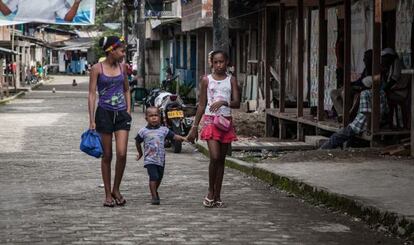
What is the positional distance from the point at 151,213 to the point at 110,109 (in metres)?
1.27

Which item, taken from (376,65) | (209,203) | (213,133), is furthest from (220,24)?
(209,203)

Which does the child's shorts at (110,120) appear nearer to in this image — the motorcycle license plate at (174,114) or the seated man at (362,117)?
the seated man at (362,117)

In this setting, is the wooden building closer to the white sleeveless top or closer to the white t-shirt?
the white sleeveless top

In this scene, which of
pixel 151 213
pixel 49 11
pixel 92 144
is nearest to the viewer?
pixel 151 213

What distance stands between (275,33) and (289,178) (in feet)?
50.4

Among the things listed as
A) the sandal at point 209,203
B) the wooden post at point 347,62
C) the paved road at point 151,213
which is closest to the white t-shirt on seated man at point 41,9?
the paved road at point 151,213

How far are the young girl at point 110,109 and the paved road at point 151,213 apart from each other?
0.36 m

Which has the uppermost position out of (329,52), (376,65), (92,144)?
(329,52)

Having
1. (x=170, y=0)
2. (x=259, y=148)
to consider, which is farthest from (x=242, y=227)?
(x=170, y=0)

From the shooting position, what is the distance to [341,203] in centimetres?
945

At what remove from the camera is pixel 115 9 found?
83.5 m

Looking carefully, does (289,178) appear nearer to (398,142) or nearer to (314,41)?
(398,142)

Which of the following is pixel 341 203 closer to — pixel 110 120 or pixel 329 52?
pixel 110 120

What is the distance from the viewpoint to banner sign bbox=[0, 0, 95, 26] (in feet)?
73.6
